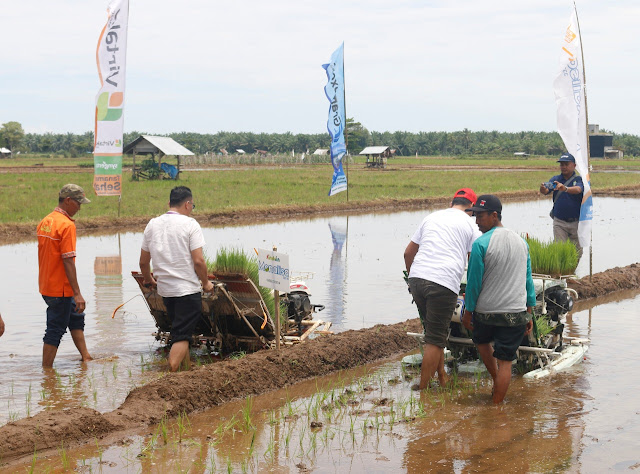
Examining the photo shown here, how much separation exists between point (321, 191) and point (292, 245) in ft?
52.7

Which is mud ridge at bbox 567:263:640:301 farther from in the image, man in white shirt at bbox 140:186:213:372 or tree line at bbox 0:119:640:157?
tree line at bbox 0:119:640:157

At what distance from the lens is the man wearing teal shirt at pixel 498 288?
588 cm

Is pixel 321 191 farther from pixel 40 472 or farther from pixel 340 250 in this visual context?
pixel 40 472

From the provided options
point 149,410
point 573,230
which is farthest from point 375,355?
point 573,230

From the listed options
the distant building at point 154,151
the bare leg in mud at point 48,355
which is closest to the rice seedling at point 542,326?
the bare leg in mud at point 48,355

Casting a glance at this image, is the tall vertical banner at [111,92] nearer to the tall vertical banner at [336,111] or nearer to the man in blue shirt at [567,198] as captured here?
the tall vertical banner at [336,111]

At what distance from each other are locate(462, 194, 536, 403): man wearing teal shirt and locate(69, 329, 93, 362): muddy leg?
3.60 metres

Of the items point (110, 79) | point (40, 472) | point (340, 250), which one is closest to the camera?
point (40, 472)

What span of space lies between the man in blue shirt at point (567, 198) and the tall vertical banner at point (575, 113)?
0.37ft

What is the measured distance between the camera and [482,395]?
6391mm

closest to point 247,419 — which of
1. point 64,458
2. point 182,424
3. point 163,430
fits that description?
point 182,424

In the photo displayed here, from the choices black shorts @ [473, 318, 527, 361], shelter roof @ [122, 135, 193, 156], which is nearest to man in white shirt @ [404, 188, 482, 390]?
black shorts @ [473, 318, 527, 361]

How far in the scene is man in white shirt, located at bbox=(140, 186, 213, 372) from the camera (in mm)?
6477

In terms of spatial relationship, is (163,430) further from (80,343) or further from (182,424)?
(80,343)
